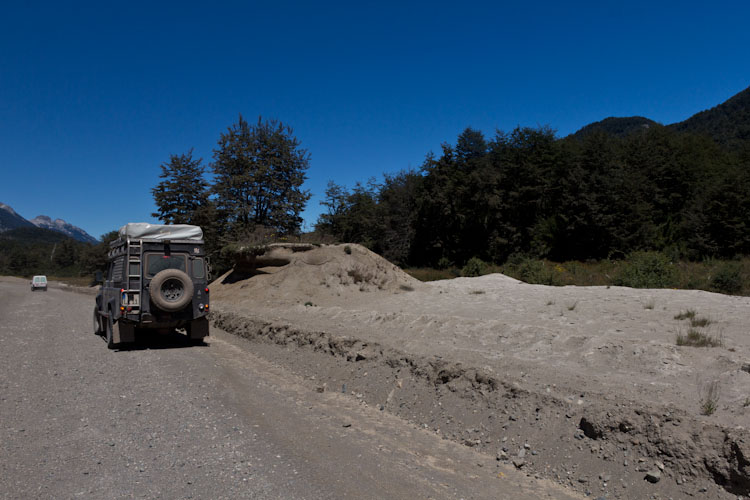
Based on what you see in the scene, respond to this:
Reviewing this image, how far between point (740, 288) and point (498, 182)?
2442 centimetres

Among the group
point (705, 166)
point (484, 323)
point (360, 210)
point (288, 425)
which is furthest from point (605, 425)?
point (360, 210)

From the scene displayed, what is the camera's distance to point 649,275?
718 inches

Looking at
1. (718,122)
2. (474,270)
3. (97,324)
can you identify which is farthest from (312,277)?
(718,122)

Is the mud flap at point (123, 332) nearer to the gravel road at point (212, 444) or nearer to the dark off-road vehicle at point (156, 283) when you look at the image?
the dark off-road vehicle at point (156, 283)

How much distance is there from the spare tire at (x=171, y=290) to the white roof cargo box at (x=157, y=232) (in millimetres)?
1297

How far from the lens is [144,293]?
10.8 m

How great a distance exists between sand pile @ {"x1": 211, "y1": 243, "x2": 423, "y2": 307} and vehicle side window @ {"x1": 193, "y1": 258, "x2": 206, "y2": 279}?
623 centimetres

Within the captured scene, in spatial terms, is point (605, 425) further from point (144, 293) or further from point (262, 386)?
point (144, 293)

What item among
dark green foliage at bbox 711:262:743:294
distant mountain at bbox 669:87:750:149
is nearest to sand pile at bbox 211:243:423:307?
dark green foliage at bbox 711:262:743:294

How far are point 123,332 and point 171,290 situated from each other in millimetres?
1556

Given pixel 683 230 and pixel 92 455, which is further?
pixel 683 230

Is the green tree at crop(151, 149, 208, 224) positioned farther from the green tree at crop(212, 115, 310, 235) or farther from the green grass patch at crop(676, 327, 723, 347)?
the green grass patch at crop(676, 327, 723, 347)

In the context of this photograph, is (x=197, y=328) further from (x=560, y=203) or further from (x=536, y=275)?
(x=560, y=203)

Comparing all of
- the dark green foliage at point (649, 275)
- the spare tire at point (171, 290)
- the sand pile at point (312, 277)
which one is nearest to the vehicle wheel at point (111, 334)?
the spare tire at point (171, 290)
